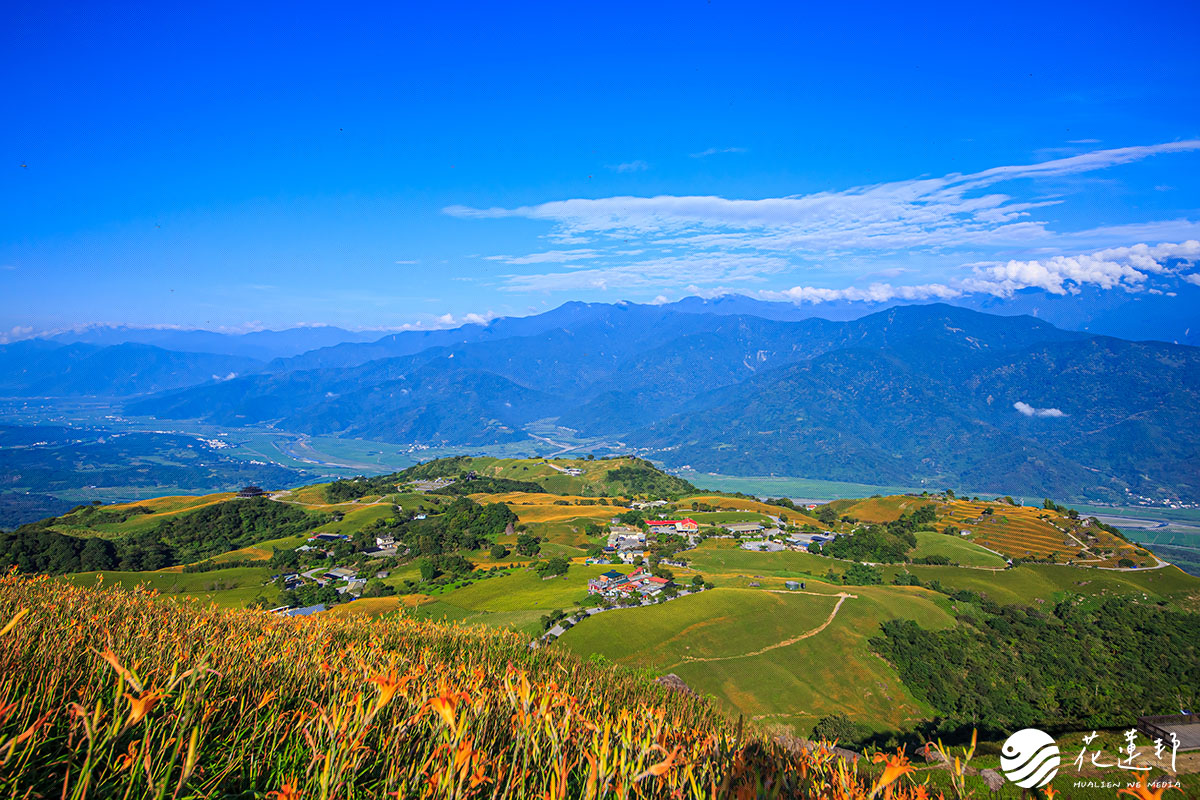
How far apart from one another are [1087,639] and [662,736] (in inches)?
2430

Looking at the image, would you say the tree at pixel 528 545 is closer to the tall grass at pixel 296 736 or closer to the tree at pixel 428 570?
the tree at pixel 428 570

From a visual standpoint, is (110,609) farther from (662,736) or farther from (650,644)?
(650,644)

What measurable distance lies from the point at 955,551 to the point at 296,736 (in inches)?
3764

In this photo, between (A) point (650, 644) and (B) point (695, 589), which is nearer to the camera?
(A) point (650, 644)

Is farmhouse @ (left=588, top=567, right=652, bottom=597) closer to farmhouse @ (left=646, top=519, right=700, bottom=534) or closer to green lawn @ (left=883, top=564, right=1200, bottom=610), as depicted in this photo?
farmhouse @ (left=646, top=519, right=700, bottom=534)

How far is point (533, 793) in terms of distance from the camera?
6.05 meters

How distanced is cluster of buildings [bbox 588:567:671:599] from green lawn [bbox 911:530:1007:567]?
46.0m

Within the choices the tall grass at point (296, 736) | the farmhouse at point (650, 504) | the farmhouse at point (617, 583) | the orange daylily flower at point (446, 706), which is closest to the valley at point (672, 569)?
the farmhouse at point (650, 504)

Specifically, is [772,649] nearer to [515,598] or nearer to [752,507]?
[515,598]

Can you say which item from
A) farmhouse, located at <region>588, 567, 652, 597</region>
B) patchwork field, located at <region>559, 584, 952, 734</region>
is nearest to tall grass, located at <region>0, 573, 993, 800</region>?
patchwork field, located at <region>559, 584, 952, 734</region>

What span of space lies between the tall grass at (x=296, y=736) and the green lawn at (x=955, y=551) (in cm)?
8753

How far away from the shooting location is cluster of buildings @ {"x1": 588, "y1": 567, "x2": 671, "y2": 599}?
55.5 m

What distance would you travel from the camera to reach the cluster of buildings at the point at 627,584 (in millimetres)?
55466

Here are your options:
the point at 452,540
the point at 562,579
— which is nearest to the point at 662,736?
the point at 562,579
